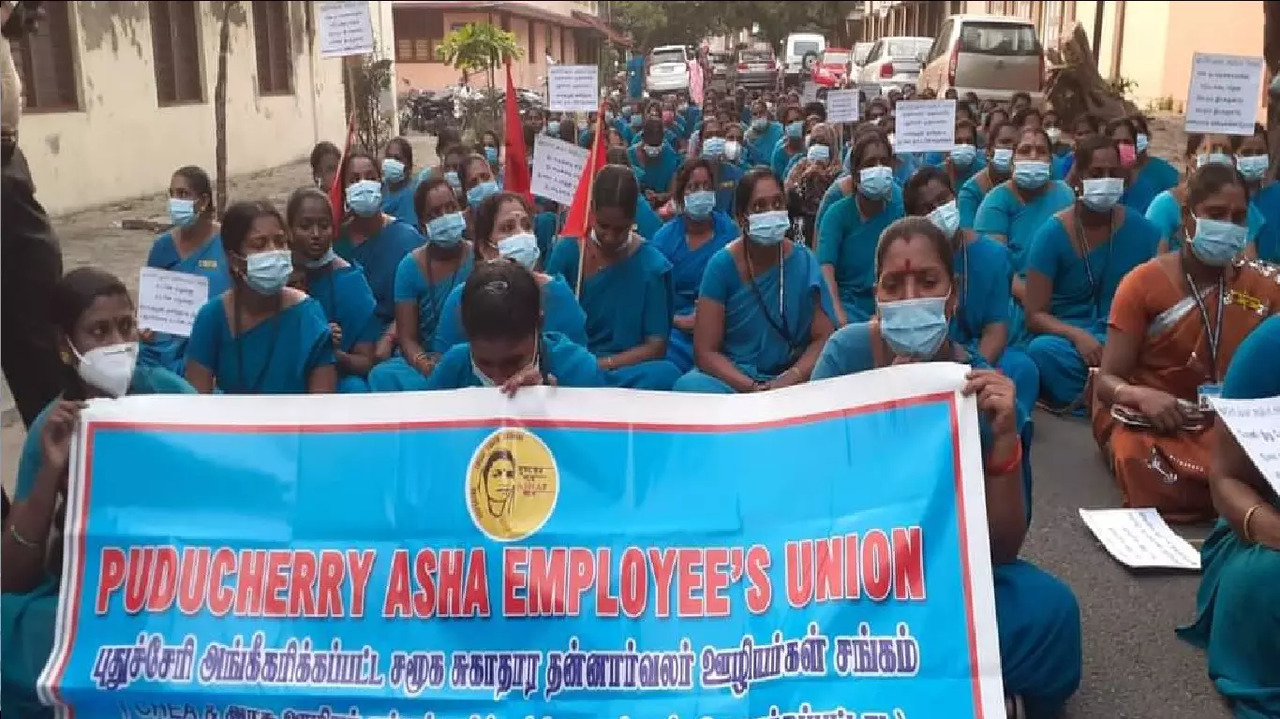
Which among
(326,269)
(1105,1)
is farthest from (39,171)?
(1105,1)

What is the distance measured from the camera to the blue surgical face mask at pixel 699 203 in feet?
18.4

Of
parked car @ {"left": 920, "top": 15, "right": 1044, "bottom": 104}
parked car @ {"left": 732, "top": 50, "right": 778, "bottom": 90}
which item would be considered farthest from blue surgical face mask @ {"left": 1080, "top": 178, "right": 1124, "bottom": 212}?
parked car @ {"left": 732, "top": 50, "right": 778, "bottom": 90}

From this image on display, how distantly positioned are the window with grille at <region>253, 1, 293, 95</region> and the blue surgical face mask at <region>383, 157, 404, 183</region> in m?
11.0

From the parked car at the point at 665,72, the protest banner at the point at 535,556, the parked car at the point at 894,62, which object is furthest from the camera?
the parked car at the point at 894,62

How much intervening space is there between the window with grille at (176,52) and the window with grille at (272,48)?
1.56 m

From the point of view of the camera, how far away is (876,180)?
19.2ft

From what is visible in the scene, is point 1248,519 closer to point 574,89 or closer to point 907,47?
point 574,89

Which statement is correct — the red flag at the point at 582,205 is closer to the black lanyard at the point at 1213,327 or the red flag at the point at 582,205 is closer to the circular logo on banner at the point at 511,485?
the black lanyard at the point at 1213,327

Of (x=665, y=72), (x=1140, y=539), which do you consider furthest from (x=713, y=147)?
(x=665, y=72)

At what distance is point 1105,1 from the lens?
2195cm

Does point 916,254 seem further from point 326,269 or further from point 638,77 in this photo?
point 638,77

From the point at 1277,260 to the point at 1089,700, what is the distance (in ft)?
12.5

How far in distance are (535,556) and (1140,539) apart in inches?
92.1

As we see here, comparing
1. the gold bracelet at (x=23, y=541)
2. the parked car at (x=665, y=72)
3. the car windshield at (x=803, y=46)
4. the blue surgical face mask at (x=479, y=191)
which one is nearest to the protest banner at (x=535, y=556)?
the gold bracelet at (x=23, y=541)
